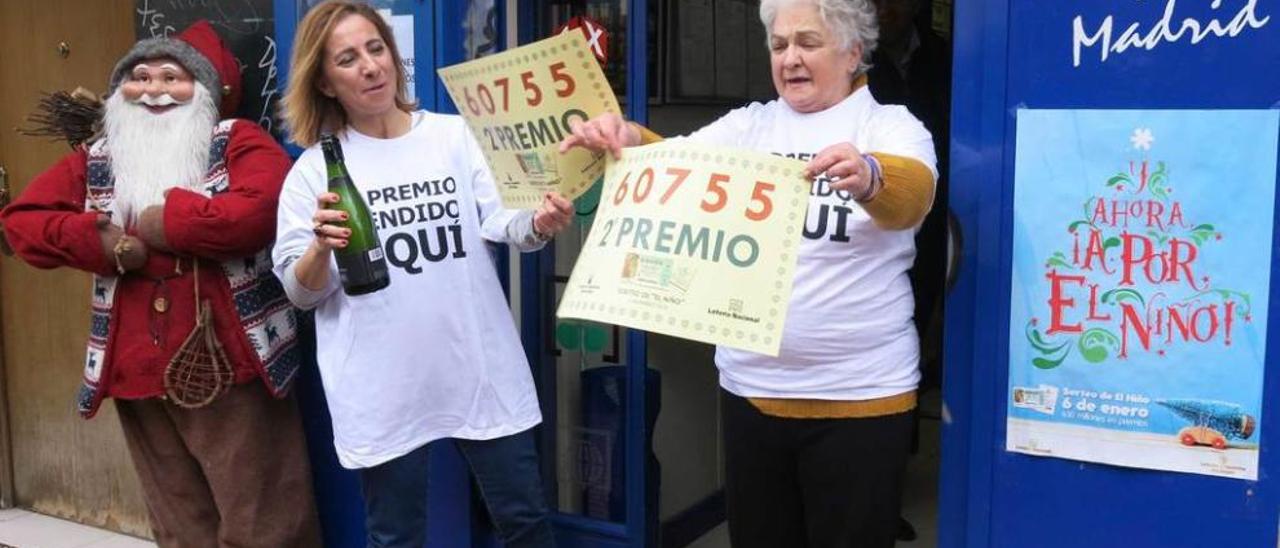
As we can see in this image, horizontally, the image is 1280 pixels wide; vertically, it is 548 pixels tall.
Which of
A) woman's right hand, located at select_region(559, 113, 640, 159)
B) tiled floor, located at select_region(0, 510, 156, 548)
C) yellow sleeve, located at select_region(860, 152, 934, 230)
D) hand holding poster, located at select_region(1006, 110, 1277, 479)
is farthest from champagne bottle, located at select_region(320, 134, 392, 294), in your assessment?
tiled floor, located at select_region(0, 510, 156, 548)

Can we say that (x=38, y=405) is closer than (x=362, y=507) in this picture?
No

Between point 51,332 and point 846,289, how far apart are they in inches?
137

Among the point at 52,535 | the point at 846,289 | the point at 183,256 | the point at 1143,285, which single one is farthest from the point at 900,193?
the point at 52,535

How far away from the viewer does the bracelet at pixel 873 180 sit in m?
1.92

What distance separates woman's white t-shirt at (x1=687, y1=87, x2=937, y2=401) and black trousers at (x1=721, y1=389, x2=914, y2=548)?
3.2 inches

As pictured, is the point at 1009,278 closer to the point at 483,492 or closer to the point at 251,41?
the point at 483,492

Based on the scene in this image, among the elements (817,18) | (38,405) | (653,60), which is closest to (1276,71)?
(817,18)

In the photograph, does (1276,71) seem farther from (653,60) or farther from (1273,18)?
(653,60)

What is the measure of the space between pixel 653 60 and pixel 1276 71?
1.73 m

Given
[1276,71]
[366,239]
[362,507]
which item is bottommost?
[362,507]

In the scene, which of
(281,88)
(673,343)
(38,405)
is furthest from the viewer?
(38,405)

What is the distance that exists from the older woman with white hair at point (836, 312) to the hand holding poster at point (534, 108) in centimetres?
6

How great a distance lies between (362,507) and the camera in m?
3.45

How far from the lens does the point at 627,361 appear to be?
3.32 meters
